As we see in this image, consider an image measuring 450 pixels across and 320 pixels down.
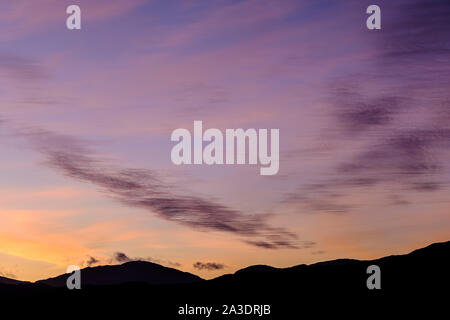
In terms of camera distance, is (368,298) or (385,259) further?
(385,259)

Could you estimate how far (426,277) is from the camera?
136 metres

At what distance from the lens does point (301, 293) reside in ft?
452

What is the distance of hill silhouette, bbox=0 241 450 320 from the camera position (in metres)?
115

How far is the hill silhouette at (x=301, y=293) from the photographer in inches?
4510

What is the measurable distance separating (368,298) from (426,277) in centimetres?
2635
